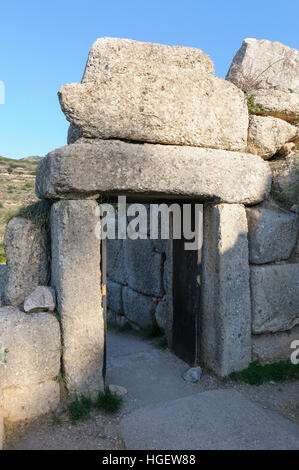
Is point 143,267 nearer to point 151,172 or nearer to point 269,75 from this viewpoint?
point 151,172

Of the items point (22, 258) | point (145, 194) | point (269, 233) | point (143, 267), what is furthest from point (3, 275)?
point (269, 233)

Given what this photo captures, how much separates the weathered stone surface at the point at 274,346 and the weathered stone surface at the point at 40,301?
1974 millimetres

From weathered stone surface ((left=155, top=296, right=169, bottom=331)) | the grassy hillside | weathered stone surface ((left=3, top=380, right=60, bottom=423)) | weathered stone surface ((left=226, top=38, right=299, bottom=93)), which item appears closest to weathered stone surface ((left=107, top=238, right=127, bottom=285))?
weathered stone surface ((left=155, top=296, right=169, bottom=331))

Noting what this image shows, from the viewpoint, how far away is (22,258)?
2895 millimetres

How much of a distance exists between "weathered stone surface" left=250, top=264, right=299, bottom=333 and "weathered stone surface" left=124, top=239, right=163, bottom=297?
1734 millimetres

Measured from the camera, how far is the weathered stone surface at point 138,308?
5.02m

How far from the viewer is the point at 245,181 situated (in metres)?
3.26

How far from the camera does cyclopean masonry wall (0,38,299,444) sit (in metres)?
2.72

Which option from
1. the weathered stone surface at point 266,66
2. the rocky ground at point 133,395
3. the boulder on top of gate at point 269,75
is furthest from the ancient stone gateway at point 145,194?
the weathered stone surface at point 266,66

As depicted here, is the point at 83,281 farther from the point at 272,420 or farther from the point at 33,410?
the point at 272,420

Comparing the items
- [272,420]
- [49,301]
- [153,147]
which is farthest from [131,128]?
[272,420]

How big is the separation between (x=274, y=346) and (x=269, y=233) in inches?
45.1

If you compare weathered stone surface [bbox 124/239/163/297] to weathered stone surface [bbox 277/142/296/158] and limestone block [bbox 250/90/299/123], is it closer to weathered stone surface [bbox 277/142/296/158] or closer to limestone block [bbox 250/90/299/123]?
weathered stone surface [bbox 277/142/296/158]

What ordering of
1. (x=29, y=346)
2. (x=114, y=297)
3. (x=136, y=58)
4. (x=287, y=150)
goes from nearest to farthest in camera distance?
(x=29, y=346)
(x=136, y=58)
(x=287, y=150)
(x=114, y=297)
